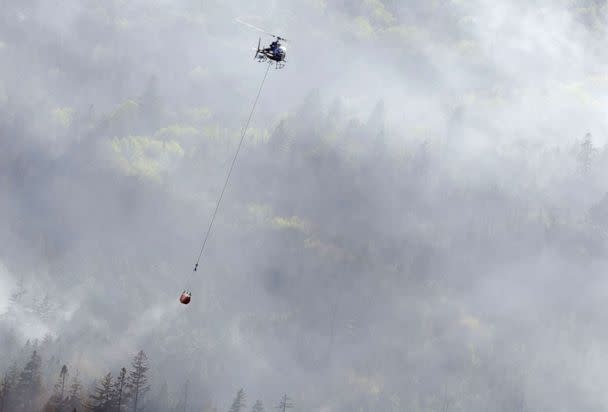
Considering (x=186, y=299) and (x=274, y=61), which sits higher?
(x=274, y=61)

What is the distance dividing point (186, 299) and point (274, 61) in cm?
6101

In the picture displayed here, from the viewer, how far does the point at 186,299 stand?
140000mm

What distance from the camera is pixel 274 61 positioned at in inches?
6708

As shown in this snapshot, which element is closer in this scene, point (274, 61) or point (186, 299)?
point (186, 299)
